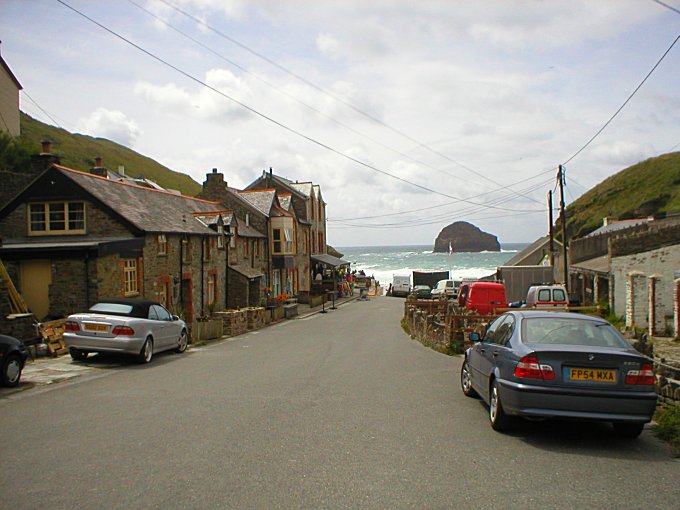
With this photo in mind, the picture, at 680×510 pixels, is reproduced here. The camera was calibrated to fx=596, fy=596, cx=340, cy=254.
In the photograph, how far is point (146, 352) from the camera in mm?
14328

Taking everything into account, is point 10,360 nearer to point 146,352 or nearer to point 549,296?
point 146,352

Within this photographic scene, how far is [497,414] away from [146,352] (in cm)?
974

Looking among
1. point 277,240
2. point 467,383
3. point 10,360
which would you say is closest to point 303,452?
point 467,383

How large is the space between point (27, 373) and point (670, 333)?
801 inches

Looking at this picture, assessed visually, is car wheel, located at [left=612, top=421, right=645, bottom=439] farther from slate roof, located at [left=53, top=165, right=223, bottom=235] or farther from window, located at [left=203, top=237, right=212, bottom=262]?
window, located at [left=203, top=237, right=212, bottom=262]

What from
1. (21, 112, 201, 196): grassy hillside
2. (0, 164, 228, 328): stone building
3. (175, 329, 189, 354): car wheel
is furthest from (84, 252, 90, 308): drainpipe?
(21, 112, 201, 196): grassy hillside

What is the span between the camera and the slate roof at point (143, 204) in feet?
74.0

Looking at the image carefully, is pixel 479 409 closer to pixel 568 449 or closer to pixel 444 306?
→ pixel 568 449

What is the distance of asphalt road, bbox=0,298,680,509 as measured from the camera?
4.93 meters

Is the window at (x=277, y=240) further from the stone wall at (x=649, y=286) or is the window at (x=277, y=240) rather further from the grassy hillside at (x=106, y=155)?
the grassy hillside at (x=106, y=155)

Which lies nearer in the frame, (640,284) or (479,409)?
(479,409)

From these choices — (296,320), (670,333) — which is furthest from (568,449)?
(296,320)

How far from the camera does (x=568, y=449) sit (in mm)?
6461

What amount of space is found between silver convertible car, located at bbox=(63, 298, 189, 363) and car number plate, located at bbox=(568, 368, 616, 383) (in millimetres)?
10251
